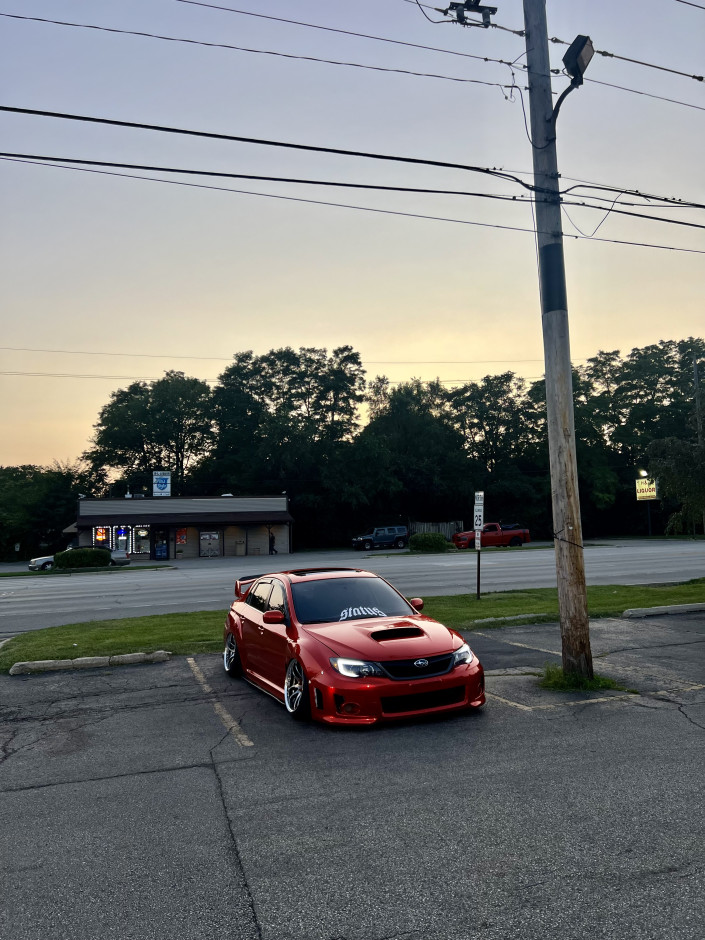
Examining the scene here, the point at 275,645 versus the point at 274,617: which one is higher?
the point at 274,617

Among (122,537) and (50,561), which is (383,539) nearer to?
(122,537)

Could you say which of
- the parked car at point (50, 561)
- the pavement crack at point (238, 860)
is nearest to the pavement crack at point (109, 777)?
the pavement crack at point (238, 860)

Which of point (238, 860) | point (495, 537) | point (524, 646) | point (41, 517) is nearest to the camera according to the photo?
point (238, 860)

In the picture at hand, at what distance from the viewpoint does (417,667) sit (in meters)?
7.04

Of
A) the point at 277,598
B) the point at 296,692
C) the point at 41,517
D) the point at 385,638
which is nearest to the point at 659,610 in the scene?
the point at 277,598

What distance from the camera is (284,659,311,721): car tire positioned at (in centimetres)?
722

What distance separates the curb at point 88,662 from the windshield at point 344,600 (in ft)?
11.3

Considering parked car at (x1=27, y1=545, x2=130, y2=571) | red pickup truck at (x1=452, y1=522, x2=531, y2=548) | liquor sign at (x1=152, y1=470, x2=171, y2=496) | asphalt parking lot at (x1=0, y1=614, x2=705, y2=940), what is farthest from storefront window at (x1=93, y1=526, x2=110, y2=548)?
asphalt parking lot at (x1=0, y1=614, x2=705, y2=940)

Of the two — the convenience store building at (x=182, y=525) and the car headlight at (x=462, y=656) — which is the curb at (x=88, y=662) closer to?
the car headlight at (x=462, y=656)

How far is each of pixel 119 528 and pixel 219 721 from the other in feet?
170

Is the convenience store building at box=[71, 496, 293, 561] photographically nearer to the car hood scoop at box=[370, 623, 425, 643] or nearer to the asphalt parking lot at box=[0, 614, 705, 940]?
the asphalt parking lot at box=[0, 614, 705, 940]

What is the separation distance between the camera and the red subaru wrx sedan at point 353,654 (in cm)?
690

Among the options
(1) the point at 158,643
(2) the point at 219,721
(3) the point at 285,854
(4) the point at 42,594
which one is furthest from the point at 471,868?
(4) the point at 42,594

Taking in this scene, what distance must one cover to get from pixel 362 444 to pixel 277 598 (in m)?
62.8
